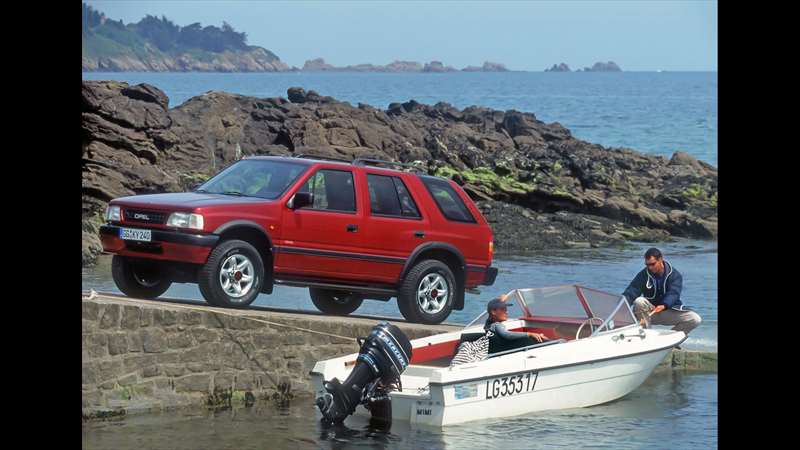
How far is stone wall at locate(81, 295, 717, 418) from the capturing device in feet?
45.8

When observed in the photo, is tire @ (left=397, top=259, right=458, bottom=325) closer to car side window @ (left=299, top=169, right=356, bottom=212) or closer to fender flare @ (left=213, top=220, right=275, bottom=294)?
car side window @ (left=299, top=169, right=356, bottom=212)

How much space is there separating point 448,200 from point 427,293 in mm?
1186

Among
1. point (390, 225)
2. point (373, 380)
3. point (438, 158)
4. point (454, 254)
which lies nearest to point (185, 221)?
point (390, 225)

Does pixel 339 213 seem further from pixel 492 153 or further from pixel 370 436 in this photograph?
pixel 492 153

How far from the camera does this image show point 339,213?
632 inches

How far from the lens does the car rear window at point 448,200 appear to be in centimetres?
1694

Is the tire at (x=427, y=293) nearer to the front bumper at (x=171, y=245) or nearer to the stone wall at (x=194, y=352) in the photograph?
the stone wall at (x=194, y=352)

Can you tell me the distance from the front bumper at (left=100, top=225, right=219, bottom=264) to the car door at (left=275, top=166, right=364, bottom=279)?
3.01ft

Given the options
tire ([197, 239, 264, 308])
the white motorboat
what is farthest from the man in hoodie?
tire ([197, 239, 264, 308])

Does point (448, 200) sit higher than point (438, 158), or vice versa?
point (438, 158)

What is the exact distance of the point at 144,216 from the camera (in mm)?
15164

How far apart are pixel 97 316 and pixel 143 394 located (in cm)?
93

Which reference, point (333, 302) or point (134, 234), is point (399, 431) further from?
point (333, 302)
